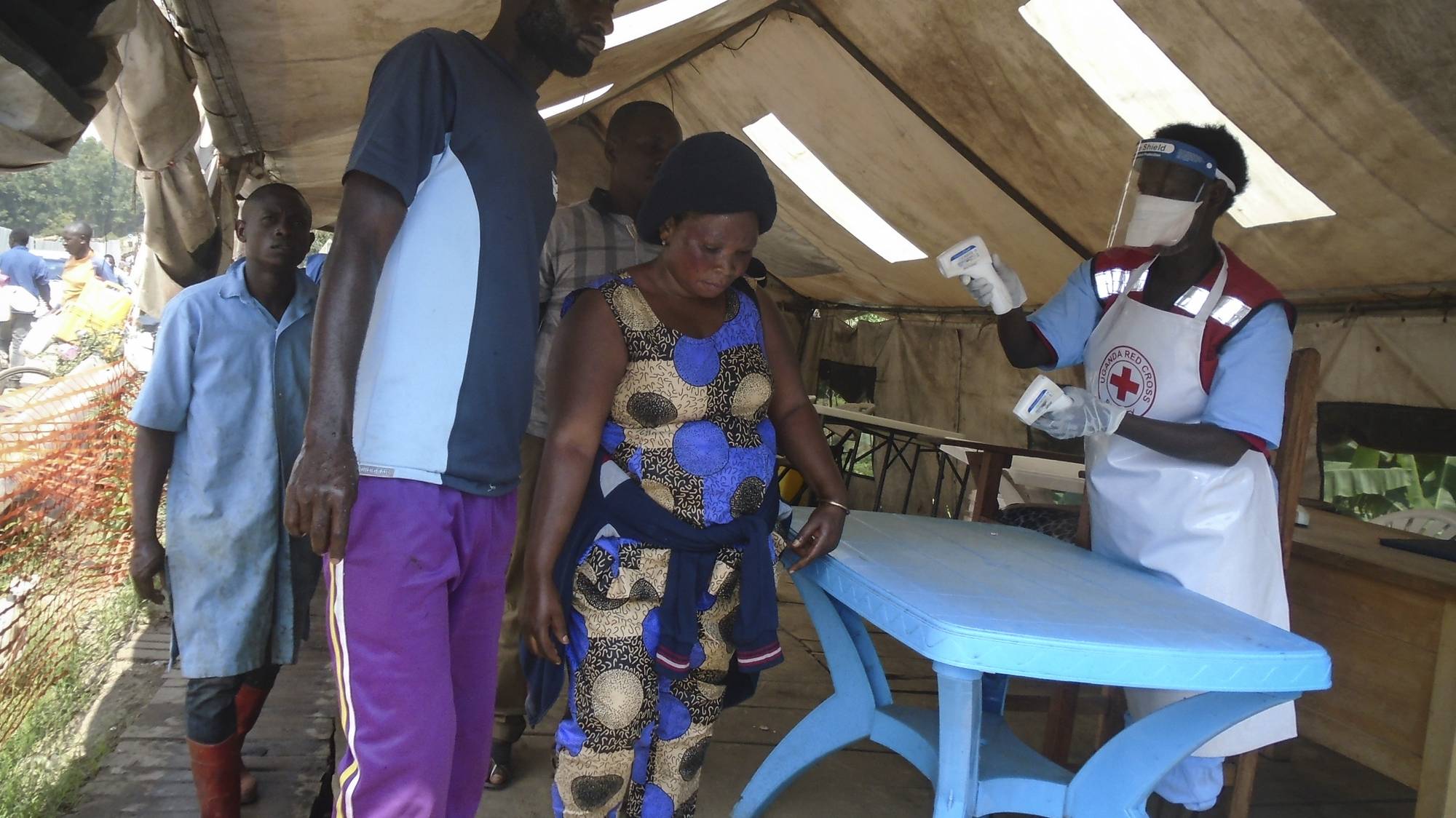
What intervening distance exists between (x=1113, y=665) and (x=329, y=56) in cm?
270

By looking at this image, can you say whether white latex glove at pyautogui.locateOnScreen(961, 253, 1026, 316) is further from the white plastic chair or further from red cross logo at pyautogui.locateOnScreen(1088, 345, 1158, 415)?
the white plastic chair

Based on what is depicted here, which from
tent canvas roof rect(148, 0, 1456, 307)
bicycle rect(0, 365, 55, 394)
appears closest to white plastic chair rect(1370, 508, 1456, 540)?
tent canvas roof rect(148, 0, 1456, 307)

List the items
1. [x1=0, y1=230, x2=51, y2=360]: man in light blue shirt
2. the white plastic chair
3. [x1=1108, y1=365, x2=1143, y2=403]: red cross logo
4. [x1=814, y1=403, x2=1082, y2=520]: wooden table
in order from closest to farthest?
[x1=1108, y1=365, x2=1143, y2=403]: red cross logo < [x1=814, y1=403, x2=1082, y2=520]: wooden table < the white plastic chair < [x1=0, y1=230, x2=51, y2=360]: man in light blue shirt

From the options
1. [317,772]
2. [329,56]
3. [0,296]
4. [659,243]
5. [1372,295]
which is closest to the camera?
[659,243]

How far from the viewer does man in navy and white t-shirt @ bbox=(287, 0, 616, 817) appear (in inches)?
51.6

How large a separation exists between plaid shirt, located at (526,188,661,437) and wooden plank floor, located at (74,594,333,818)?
124cm

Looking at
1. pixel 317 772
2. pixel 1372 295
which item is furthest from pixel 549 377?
pixel 1372 295

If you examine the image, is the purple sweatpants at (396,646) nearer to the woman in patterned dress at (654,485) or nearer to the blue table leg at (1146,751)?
the woman in patterned dress at (654,485)

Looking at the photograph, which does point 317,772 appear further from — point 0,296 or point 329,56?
point 0,296

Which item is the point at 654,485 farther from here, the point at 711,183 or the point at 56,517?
the point at 56,517

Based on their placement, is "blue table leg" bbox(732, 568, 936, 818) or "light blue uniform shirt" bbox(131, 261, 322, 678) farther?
"blue table leg" bbox(732, 568, 936, 818)

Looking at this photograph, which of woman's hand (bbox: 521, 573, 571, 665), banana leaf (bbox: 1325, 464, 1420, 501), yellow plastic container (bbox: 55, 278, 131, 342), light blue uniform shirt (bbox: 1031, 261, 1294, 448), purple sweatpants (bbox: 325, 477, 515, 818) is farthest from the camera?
yellow plastic container (bbox: 55, 278, 131, 342)

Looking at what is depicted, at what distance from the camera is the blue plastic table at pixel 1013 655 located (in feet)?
4.75

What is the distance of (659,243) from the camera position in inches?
78.2
